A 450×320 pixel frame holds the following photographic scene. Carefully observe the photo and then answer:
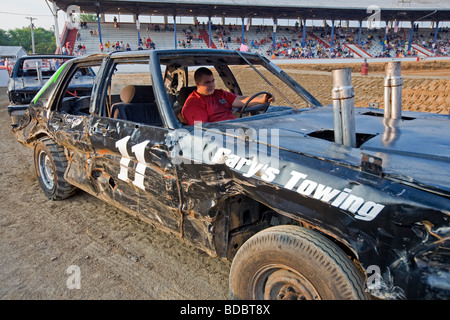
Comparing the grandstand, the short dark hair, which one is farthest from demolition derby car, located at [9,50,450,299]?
the grandstand

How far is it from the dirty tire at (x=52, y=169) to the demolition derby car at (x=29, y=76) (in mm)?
4691

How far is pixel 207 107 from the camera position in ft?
10.1

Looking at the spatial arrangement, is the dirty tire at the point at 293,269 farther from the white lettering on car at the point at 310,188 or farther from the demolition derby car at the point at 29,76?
the demolition derby car at the point at 29,76

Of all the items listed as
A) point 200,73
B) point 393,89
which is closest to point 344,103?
point 393,89

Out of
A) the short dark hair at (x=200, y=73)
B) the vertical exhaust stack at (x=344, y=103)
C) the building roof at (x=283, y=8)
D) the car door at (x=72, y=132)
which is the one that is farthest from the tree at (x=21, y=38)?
the vertical exhaust stack at (x=344, y=103)

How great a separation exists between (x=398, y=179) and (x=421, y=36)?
46251 mm

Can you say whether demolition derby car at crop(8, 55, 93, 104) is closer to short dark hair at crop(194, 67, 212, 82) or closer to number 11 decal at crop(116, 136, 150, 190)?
short dark hair at crop(194, 67, 212, 82)

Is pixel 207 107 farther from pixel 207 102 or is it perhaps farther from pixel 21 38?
pixel 21 38

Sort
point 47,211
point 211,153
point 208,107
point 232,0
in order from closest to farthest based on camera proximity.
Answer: point 211,153
point 208,107
point 47,211
point 232,0

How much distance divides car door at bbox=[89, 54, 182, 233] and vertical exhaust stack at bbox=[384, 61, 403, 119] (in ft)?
5.37
